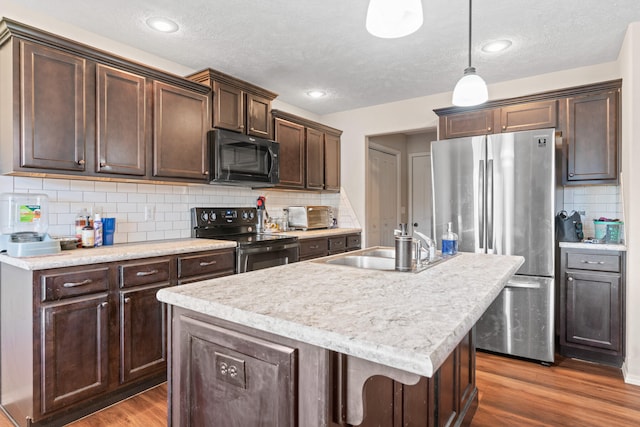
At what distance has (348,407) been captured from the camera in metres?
0.87

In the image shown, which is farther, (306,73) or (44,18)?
(306,73)

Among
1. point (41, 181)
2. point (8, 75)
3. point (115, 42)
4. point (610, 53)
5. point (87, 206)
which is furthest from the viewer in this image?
point (610, 53)

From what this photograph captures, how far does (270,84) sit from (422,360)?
353cm

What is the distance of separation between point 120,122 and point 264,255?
146 cm

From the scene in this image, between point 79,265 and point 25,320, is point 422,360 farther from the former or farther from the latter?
point 25,320

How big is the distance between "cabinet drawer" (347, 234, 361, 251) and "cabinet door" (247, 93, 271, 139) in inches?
64.5

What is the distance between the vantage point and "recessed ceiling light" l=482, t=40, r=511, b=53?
9.07 ft

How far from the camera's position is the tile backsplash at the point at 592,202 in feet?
10.2

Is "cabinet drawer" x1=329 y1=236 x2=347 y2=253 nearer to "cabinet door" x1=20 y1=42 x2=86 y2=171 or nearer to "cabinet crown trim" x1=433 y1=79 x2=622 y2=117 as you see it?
"cabinet crown trim" x1=433 y1=79 x2=622 y2=117

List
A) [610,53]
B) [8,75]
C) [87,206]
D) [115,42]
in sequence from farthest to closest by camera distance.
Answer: [610,53] < [115,42] < [87,206] < [8,75]

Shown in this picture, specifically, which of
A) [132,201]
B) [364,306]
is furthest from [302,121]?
[364,306]

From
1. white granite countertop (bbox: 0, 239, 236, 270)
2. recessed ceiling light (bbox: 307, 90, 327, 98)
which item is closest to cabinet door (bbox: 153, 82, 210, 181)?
white granite countertop (bbox: 0, 239, 236, 270)

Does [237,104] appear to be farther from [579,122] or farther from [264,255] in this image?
[579,122]

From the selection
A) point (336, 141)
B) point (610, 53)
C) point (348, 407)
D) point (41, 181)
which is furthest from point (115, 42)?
point (610, 53)
